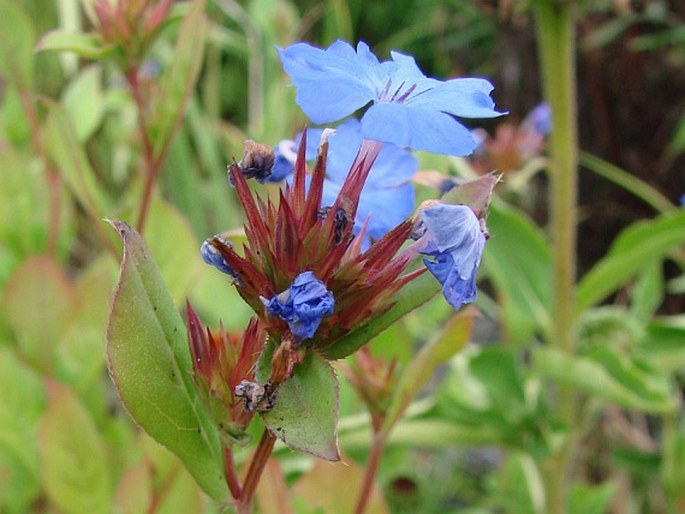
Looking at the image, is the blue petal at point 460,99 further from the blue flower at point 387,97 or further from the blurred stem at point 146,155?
the blurred stem at point 146,155

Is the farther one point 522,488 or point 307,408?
point 522,488

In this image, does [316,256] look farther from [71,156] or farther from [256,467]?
[71,156]

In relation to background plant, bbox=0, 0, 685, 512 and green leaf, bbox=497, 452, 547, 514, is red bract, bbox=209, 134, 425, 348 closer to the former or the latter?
background plant, bbox=0, 0, 685, 512

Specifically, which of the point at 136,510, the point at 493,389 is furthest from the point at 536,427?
the point at 136,510

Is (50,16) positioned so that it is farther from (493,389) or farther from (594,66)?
(493,389)

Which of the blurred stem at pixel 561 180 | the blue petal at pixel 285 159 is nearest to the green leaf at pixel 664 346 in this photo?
the blurred stem at pixel 561 180

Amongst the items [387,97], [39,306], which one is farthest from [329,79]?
[39,306]
